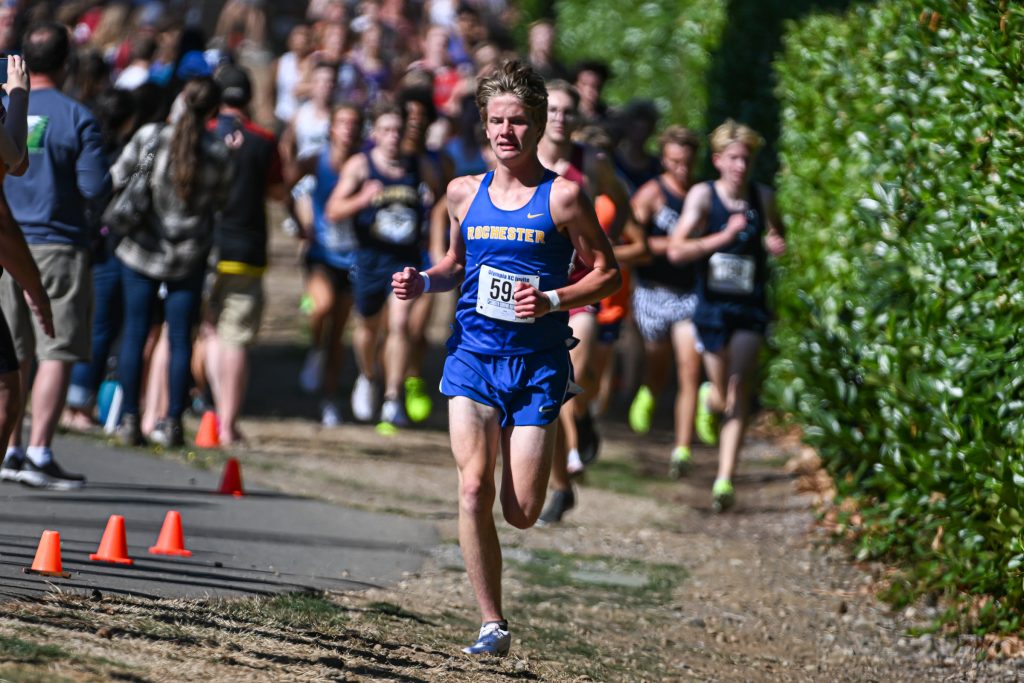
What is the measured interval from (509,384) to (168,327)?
4.53 m

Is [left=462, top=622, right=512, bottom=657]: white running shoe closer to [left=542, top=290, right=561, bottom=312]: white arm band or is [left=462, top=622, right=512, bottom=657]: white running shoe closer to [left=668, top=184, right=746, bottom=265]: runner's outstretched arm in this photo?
[left=542, top=290, right=561, bottom=312]: white arm band

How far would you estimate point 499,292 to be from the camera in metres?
5.83

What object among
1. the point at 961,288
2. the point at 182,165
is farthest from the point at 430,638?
the point at 182,165

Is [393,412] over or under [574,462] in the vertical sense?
over

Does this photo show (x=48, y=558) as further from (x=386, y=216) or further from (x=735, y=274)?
(x=386, y=216)

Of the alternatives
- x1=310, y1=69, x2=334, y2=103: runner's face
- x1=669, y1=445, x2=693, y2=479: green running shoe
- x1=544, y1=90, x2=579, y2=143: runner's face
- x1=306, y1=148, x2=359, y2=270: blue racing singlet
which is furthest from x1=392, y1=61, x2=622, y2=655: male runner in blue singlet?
x1=310, y1=69, x2=334, y2=103: runner's face

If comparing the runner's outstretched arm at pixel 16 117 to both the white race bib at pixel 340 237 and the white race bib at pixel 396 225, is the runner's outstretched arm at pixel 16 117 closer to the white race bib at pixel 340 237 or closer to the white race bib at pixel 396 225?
the white race bib at pixel 396 225

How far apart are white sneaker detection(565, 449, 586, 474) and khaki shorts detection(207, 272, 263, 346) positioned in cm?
213

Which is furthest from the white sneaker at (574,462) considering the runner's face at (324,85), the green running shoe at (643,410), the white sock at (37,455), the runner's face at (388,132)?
the runner's face at (324,85)

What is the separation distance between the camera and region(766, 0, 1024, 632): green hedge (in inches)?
265

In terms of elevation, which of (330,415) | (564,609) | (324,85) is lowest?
(564,609)

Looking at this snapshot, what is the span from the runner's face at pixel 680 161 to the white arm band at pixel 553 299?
18.7 feet

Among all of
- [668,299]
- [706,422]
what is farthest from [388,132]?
[706,422]

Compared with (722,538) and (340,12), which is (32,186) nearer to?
(722,538)
